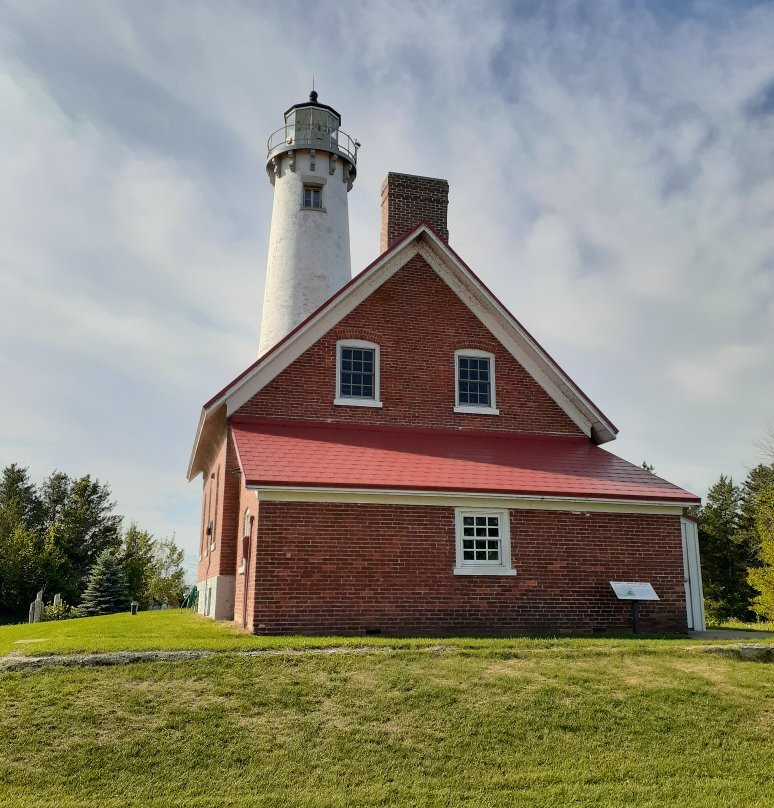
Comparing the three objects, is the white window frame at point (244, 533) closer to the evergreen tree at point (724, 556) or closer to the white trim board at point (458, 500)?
the white trim board at point (458, 500)

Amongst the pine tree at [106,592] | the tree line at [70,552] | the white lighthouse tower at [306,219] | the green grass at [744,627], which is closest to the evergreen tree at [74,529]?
the tree line at [70,552]

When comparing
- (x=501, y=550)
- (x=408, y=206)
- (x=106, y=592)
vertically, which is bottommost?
(x=106, y=592)

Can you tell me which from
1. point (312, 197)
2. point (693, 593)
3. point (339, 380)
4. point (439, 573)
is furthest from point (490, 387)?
point (312, 197)

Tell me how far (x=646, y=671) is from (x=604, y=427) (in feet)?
27.6

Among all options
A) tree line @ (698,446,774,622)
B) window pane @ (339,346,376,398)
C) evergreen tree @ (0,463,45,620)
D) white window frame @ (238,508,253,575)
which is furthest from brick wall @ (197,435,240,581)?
tree line @ (698,446,774,622)

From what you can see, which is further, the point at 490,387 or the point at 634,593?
the point at 490,387

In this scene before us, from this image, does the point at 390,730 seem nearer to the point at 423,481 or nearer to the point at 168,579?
the point at 423,481

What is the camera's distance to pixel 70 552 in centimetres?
5028

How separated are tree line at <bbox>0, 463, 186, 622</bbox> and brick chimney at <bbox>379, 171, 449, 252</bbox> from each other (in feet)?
77.5

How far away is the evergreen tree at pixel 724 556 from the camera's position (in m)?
49.8

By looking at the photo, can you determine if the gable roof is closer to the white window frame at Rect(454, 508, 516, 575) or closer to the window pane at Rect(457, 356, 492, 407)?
the window pane at Rect(457, 356, 492, 407)

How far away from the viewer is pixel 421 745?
27.7ft

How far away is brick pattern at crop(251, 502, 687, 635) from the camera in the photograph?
1370 cm

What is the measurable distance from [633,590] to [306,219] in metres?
17.1
